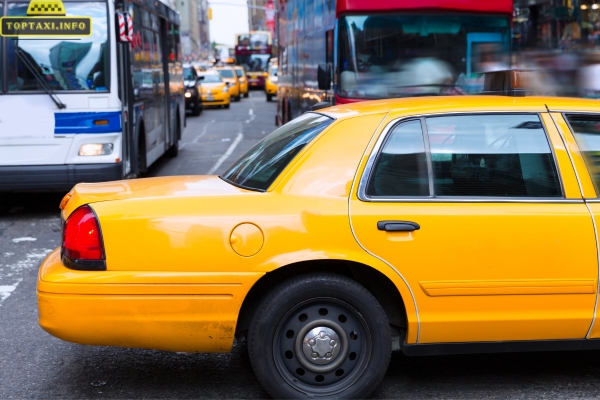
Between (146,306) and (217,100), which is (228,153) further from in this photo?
(217,100)

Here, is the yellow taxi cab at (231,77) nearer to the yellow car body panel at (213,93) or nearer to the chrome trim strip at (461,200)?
the yellow car body panel at (213,93)

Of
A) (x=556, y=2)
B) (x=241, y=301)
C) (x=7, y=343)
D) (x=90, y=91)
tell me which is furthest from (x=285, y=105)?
(x=241, y=301)

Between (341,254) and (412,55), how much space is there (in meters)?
6.53

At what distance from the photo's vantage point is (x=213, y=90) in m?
35.2

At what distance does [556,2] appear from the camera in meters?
15.8

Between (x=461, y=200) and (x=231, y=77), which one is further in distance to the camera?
(x=231, y=77)

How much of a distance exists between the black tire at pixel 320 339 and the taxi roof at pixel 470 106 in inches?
36.2

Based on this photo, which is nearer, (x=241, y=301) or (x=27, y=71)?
(x=241, y=301)

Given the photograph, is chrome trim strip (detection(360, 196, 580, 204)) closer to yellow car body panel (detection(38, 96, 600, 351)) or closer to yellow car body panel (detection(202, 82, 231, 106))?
yellow car body panel (detection(38, 96, 600, 351))

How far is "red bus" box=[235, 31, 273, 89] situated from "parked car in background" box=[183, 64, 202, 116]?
2952 cm

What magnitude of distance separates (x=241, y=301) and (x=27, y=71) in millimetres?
6870

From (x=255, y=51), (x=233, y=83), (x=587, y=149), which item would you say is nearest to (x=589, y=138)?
(x=587, y=149)

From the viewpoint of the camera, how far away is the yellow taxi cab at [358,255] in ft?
13.8

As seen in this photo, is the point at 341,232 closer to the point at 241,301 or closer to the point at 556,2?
the point at 241,301
